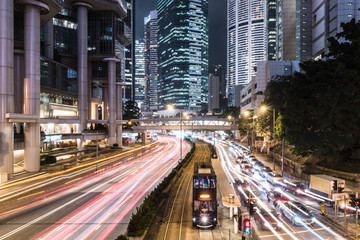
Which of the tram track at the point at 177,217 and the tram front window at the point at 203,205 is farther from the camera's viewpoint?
the tram front window at the point at 203,205

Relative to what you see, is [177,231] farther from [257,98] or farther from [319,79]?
[257,98]

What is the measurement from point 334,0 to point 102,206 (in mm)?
90369

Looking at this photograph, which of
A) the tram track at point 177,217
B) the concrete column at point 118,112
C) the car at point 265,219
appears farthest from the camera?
the concrete column at point 118,112

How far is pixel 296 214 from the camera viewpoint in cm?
2316

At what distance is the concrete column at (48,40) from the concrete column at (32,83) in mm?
33503

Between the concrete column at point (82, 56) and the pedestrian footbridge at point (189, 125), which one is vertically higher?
the concrete column at point (82, 56)

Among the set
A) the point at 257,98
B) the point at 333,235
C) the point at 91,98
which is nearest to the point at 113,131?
the point at 91,98

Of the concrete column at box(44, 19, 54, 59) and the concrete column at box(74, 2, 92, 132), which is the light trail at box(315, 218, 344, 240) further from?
the concrete column at box(44, 19, 54, 59)

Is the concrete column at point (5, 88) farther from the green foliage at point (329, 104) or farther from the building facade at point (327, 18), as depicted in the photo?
the building facade at point (327, 18)

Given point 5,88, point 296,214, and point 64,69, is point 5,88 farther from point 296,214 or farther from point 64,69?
point 296,214

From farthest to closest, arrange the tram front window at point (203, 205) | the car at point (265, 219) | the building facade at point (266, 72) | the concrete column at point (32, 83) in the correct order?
the building facade at point (266, 72) → the concrete column at point (32, 83) → the car at point (265, 219) → the tram front window at point (203, 205)

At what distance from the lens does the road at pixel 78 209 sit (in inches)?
816

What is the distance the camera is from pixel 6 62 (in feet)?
133

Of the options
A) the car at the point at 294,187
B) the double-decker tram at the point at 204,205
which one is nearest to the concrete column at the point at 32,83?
the double-decker tram at the point at 204,205
